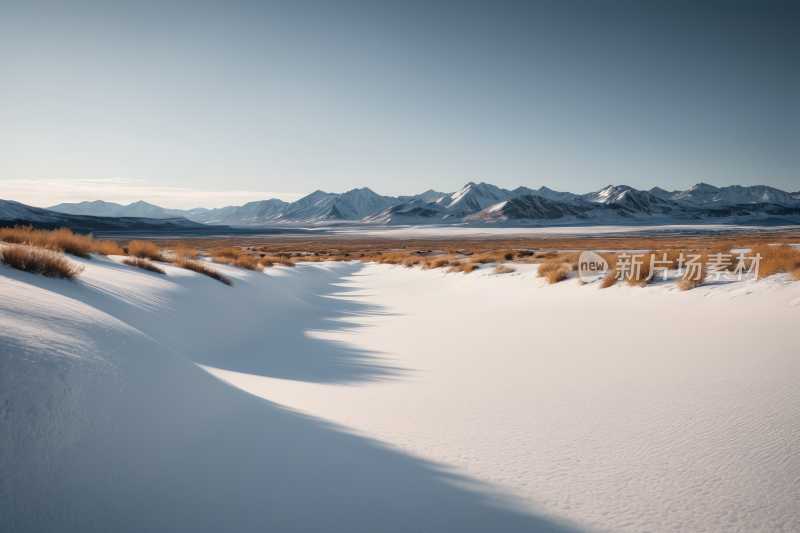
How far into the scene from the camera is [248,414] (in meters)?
2.97

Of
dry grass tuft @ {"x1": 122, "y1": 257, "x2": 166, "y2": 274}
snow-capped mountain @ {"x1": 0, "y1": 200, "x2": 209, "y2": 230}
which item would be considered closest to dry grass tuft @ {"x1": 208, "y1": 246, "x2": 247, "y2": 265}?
dry grass tuft @ {"x1": 122, "y1": 257, "x2": 166, "y2": 274}

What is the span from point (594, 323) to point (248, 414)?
534 centimetres

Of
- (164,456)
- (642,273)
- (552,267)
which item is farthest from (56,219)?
(642,273)

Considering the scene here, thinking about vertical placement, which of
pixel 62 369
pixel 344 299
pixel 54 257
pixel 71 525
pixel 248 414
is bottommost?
pixel 344 299

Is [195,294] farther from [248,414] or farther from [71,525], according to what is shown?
[71,525]

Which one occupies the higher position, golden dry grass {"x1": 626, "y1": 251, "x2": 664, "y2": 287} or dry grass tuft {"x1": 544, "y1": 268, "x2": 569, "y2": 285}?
golden dry grass {"x1": 626, "y1": 251, "x2": 664, "y2": 287}

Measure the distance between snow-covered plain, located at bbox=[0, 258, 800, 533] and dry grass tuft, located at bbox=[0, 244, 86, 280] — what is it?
0.22m

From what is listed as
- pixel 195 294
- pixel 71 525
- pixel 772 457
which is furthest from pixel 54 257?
pixel 772 457

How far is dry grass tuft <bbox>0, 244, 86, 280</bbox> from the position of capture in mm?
4477

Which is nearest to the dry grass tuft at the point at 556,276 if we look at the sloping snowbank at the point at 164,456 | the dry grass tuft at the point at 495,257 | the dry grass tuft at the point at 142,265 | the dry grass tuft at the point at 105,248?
the dry grass tuft at the point at 495,257

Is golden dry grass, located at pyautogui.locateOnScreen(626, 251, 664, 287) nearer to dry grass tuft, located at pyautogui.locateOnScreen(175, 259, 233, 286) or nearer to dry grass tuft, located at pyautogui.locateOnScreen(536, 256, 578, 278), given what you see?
dry grass tuft, located at pyautogui.locateOnScreen(536, 256, 578, 278)

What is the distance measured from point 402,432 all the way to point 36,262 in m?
5.15

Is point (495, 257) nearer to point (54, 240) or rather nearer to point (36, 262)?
point (54, 240)

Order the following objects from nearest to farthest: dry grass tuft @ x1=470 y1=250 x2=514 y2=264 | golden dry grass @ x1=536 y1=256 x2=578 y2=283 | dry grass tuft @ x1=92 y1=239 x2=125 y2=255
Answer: dry grass tuft @ x1=92 y1=239 x2=125 y2=255
golden dry grass @ x1=536 y1=256 x2=578 y2=283
dry grass tuft @ x1=470 y1=250 x2=514 y2=264
